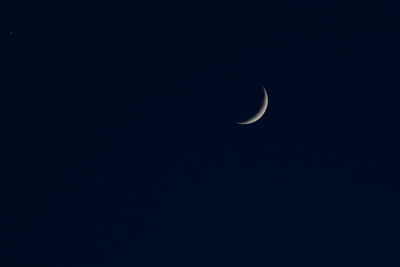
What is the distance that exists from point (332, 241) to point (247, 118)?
316 inches

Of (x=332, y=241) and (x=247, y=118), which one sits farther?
(x=332, y=241)

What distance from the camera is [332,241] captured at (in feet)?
89.9

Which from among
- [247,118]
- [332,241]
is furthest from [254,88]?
[332,241]

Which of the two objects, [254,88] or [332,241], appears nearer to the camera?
[254,88]

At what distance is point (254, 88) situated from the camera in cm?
2244

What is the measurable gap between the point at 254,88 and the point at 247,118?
107 cm

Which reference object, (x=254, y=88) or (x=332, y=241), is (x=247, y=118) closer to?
(x=254, y=88)

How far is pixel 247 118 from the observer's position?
22078 mm

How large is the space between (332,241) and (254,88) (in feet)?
27.3
